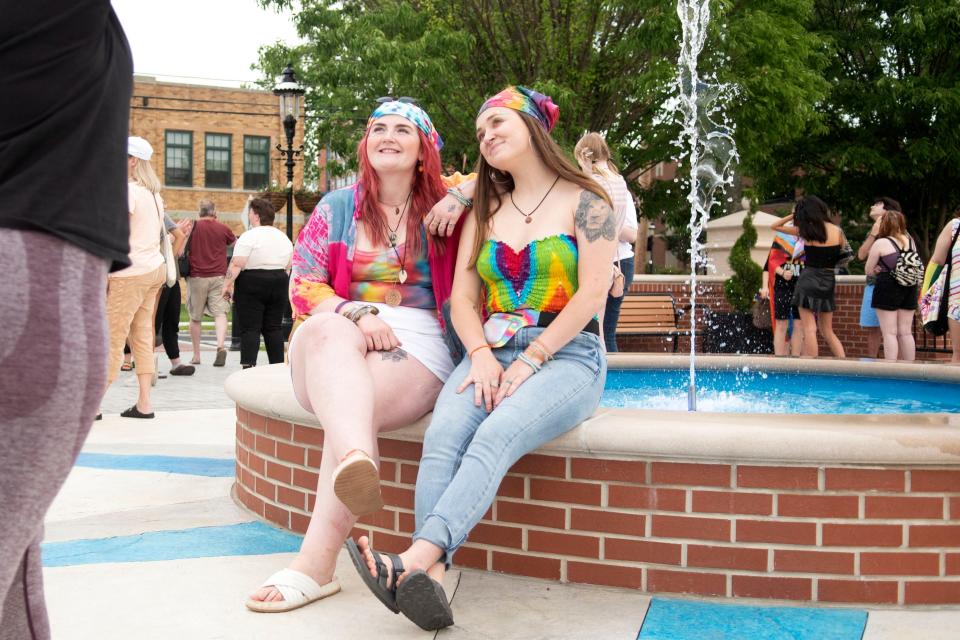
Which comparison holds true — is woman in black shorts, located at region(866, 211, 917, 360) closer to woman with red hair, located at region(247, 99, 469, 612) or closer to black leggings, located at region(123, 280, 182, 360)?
black leggings, located at region(123, 280, 182, 360)

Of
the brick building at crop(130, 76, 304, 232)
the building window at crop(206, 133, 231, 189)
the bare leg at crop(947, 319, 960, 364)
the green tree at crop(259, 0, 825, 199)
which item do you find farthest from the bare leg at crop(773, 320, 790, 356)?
the building window at crop(206, 133, 231, 189)

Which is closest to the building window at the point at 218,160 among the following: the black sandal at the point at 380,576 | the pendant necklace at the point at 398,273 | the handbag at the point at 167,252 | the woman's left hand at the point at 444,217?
the handbag at the point at 167,252

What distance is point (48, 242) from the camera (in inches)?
60.6

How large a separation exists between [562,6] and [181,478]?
45.6 ft

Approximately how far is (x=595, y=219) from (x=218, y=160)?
41.9 metres

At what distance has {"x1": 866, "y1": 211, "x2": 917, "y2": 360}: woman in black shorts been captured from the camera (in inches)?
410

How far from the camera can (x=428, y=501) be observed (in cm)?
314

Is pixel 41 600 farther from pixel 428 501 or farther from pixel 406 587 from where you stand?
pixel 428 501

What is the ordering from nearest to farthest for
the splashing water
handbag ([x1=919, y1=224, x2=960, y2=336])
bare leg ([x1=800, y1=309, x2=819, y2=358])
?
handbag ([x1=919, y1=224, x2=960, y2=336]) < bare leg ([x1=800, y1=309, x2=819, y2=358]) < the splashing water

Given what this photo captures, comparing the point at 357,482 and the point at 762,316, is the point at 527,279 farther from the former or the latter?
the point at 762,316

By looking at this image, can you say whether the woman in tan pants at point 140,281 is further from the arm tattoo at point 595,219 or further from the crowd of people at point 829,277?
the crowd of people at point 829,277

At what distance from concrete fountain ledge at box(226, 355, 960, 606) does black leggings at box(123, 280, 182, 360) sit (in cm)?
754

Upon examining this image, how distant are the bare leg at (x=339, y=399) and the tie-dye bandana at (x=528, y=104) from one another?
3.25 feet

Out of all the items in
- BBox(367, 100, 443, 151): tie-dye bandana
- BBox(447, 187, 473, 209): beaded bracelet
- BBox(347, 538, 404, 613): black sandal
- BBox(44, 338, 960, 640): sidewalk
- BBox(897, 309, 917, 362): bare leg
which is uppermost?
BBox(367, 100, 443, 151): tie-dye bandana
